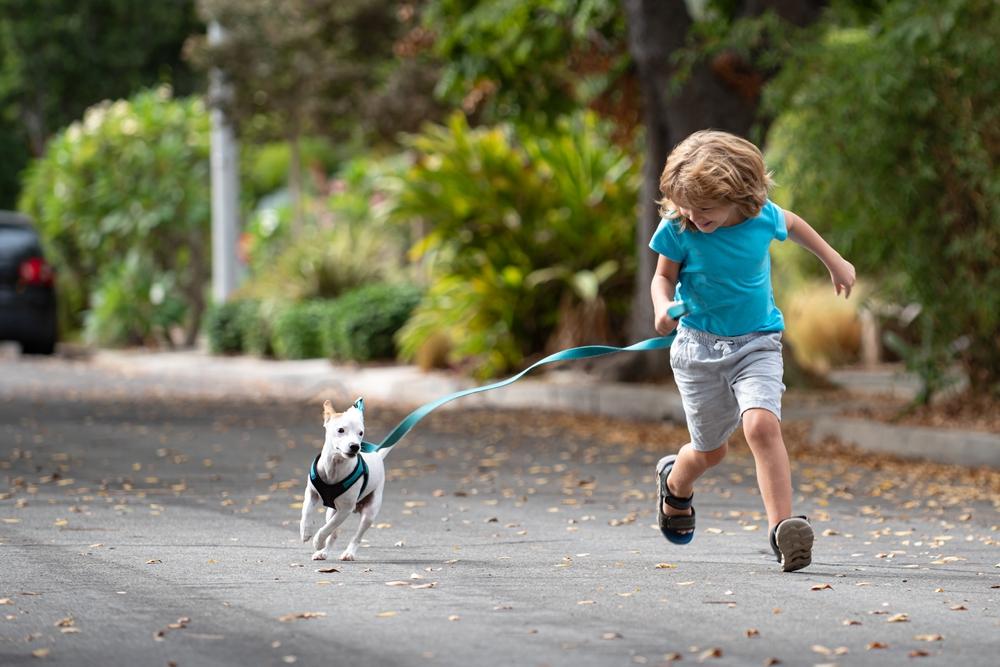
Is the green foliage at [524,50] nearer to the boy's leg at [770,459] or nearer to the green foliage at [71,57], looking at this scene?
the boy's leg at [770,459]

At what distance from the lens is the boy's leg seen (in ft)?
20.5

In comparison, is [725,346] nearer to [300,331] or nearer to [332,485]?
[332,485]

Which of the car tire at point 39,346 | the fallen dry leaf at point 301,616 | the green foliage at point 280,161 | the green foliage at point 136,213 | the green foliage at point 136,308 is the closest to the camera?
the fallen dry leaf at point 301,616

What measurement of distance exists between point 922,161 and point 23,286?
1350 centimetres

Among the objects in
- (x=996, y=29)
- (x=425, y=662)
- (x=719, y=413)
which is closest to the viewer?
(x=425, y=662)

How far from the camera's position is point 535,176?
55.1ft

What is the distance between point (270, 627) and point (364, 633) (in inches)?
12.0

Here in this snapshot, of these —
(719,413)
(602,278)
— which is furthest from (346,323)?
(719,413)

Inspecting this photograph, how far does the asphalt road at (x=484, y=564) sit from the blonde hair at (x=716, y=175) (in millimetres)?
1303

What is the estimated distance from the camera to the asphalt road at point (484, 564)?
197 inches

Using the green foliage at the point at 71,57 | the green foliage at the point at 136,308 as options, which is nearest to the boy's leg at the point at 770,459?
the green foliage at the point at 136,308

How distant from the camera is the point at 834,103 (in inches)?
443

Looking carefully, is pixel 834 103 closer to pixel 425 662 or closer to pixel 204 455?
pixel 204 455

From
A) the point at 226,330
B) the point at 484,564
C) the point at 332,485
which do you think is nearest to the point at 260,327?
the point at 226,330
